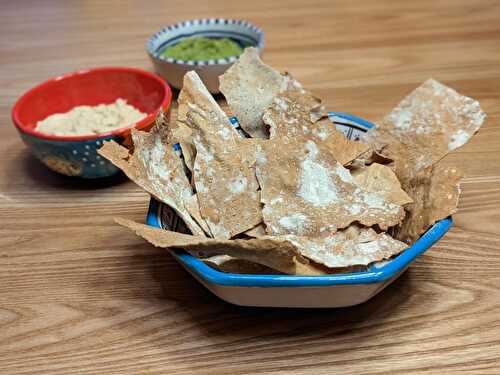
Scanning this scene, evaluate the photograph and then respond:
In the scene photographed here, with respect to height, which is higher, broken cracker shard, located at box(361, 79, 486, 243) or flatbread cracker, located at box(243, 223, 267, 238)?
broken cracker shard, located at box(361, 79, 486, 243)

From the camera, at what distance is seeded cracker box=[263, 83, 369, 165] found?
706 millimetres

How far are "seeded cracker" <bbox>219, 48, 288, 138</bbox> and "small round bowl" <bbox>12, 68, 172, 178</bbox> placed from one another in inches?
6.1

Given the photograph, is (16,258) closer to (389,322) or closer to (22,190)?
(22,190)

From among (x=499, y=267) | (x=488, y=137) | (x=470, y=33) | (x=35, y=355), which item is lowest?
(x=35, y=355)

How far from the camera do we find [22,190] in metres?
0.91

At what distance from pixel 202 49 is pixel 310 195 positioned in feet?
2.28

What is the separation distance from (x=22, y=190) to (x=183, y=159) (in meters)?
0.37

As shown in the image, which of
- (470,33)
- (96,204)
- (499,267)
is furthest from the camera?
(470,33)

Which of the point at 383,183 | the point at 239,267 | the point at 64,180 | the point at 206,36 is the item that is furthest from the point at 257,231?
the point at 206,36

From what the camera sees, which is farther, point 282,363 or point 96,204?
point 96,204

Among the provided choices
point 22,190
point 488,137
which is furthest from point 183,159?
point 488,137

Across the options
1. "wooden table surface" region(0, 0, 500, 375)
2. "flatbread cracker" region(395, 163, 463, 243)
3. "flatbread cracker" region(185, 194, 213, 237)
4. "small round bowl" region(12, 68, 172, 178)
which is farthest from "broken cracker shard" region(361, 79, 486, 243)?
"small round bowl" region(12, 68, 172, 178)

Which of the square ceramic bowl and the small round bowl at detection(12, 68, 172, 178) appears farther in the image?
the small round bowl at detection(12, 68, 172, 178)

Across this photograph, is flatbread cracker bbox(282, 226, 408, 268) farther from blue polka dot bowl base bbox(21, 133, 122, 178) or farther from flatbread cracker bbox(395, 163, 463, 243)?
blue polka dot bowl base bbox(21, 133, 122, 178)
